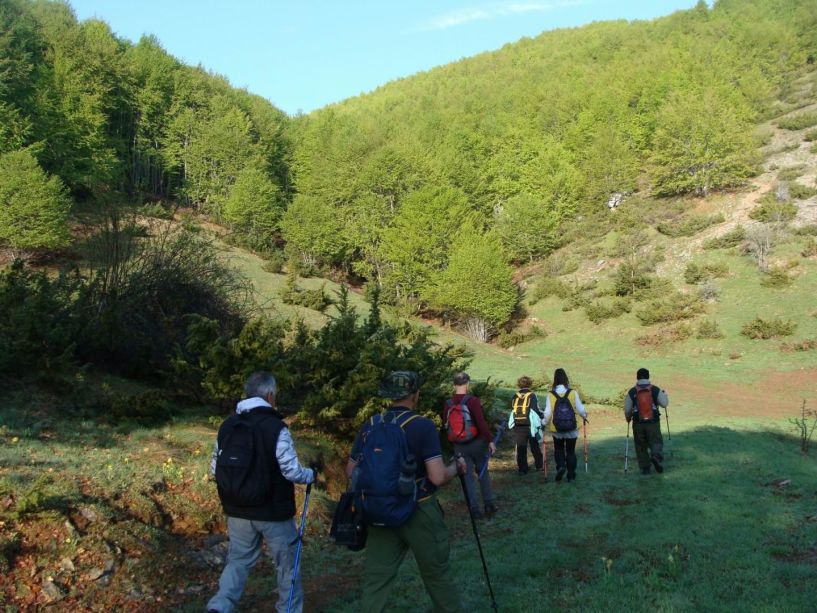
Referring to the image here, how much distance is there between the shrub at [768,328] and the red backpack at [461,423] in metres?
32.8

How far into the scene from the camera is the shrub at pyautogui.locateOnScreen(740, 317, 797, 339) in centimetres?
3444

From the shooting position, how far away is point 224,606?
4.68m

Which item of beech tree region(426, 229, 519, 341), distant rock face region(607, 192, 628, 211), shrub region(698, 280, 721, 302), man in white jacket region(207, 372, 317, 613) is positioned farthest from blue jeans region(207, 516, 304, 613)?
Answer: distant rock face region(607, 192, 628, 211)

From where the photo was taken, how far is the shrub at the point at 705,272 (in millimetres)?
44000

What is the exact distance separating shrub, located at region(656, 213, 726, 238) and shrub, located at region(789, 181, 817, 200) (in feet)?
17.8

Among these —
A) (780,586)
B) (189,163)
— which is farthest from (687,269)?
(189,163)

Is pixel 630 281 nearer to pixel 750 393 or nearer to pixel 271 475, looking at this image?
pixel 750 393

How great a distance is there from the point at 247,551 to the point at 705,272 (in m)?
46.2

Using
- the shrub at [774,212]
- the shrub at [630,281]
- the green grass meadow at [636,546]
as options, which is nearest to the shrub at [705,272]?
the shrub at [630,281]

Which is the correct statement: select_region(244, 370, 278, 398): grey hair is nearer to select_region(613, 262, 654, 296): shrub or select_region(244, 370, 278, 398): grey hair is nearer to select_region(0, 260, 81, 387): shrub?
select_region(0, 260, 81, 387): shrub

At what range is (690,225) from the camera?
52156 millimetres

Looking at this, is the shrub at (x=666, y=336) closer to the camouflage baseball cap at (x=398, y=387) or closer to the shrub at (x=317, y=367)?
the shrub at (x=317, y=367)

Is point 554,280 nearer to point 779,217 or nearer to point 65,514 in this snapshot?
point 779,217

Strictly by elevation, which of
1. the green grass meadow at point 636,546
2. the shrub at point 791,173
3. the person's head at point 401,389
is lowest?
the green grass meadow at point 636,546
